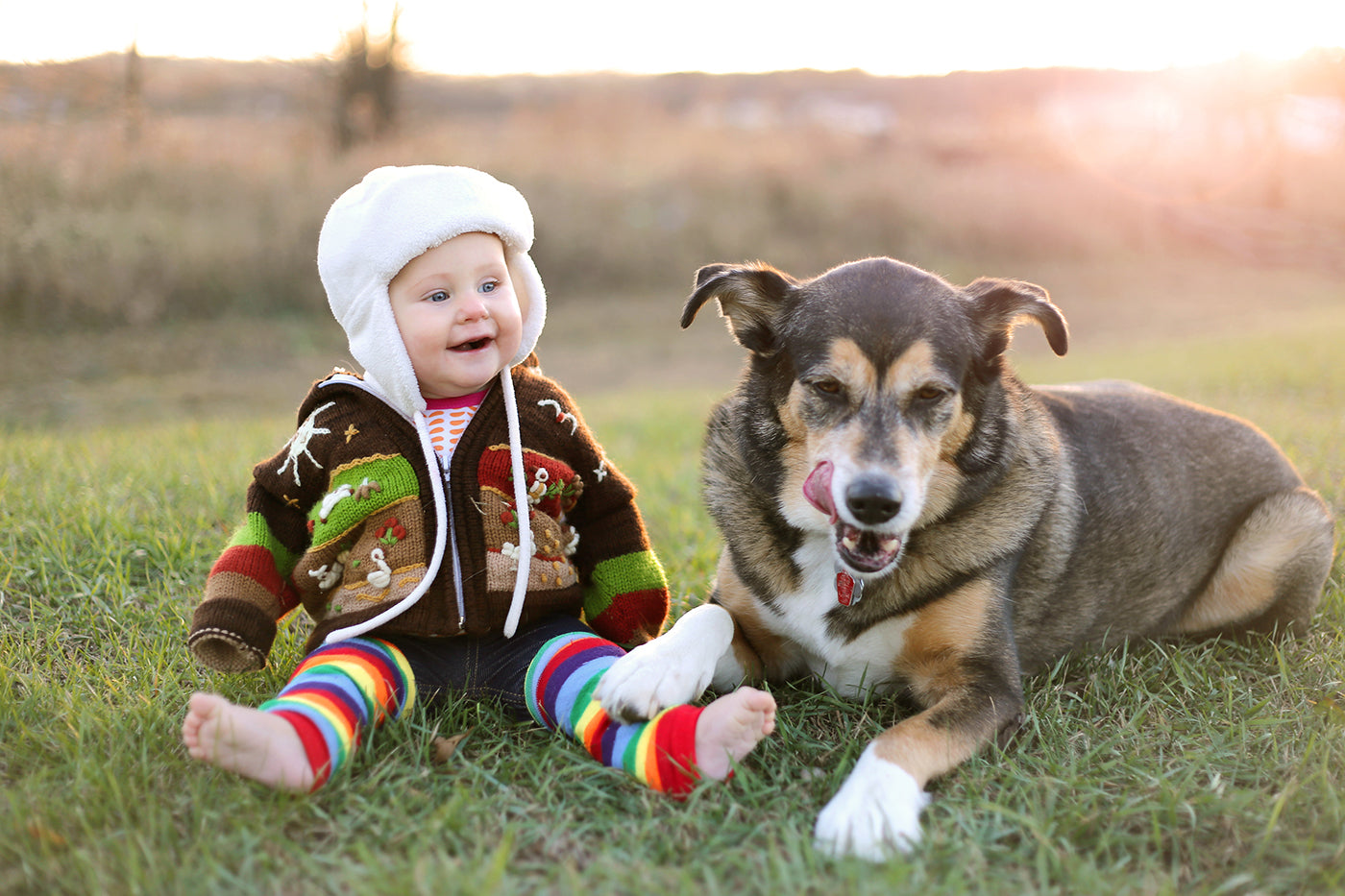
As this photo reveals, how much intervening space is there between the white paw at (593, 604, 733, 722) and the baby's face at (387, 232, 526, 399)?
958 millimetres

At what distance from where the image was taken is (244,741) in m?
2.14

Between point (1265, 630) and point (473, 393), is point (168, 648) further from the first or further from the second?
point (1265, 630)

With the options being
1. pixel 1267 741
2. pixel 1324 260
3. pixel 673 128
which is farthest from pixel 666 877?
pixel 1324 260

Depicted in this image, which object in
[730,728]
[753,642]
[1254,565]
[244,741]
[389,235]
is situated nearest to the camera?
[244,741]

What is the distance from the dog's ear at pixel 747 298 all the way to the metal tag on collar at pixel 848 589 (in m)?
0.78

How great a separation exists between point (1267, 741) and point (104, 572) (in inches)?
163

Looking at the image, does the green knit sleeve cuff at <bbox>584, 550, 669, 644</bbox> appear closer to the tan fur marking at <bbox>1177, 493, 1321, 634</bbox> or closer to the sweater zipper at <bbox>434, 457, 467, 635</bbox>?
the sweater zipper at <bbox>434, 457, 467, 635</bbox>

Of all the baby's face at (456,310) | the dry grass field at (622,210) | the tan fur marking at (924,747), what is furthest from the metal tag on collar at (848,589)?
the dry grass field at (622,210)

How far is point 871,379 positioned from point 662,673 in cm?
106

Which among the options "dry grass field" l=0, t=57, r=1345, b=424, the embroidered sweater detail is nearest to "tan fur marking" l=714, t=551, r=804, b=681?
the embroidered sweater detail

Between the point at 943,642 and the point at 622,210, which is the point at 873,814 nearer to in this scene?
the point at 943,642

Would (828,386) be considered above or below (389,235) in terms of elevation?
below

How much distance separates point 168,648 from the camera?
124 inches

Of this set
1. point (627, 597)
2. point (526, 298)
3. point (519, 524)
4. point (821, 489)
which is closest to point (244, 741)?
point (519, 524)
